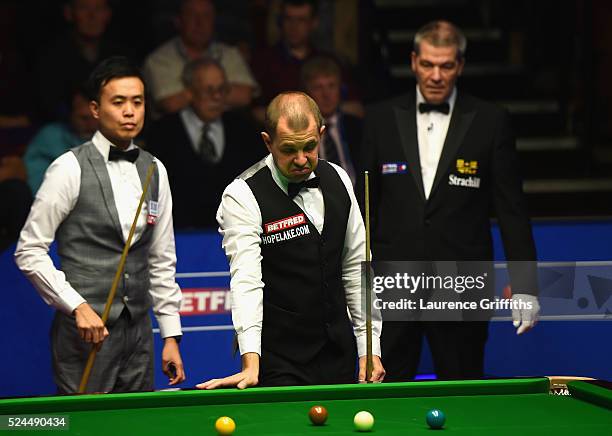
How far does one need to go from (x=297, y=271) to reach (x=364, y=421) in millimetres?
752

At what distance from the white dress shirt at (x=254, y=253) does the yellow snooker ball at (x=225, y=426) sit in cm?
55

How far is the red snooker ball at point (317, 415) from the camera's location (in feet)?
9.34

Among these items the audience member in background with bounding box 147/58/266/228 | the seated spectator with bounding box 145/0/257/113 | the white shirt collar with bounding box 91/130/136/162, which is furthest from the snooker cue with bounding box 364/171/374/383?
the seated spectator with bounding box 145/0/257/113

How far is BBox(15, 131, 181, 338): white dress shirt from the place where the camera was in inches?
149

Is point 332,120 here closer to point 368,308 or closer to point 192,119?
point 192,119

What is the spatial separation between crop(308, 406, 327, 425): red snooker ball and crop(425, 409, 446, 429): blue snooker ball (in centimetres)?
24

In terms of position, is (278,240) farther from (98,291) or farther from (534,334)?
(534,334)

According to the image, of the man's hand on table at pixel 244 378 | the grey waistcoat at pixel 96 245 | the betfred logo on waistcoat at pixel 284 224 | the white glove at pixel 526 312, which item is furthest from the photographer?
the white glove at pixel 526 312

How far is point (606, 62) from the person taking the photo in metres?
7.50

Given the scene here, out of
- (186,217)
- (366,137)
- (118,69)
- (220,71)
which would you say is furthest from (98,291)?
(220,71)

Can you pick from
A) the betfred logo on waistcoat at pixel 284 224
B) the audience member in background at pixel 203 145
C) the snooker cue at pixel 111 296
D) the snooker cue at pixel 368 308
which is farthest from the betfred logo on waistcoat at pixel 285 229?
the audience member in background at pixel 203 145

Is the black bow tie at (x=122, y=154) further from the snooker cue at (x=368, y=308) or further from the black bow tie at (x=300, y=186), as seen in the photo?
the snooker cue at (x=368, y=308)

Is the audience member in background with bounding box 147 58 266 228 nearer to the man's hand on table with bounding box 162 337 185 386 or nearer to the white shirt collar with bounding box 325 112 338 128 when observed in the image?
the white shirt collar with bounding box 325 112 338 128

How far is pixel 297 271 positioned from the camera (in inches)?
136
